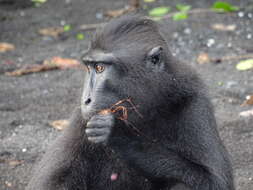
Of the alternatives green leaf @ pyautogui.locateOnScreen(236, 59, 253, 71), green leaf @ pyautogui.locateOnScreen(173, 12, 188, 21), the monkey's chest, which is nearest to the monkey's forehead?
the monkey's chest

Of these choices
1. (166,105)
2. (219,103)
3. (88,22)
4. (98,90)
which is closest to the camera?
(98,90)

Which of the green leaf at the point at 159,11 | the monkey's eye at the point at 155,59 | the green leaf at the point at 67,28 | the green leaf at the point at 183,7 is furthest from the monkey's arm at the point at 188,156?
the green leaf at the point at 67,28

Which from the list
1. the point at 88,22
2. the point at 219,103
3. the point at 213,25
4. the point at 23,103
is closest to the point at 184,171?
the point at 219,103

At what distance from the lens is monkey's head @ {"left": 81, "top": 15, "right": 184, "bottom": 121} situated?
4.63 meters

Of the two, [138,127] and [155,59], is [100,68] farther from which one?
[138,127]

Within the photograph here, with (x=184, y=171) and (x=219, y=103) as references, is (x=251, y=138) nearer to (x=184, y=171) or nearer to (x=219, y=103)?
(x=219, y=103)

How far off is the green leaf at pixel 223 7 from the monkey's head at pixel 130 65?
227 inches

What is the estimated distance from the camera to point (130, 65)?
15.4 feet

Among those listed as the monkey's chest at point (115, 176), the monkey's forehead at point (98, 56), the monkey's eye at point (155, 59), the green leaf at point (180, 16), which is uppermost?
the monkey's forehead at point (98, 56)

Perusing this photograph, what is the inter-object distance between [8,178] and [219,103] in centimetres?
287

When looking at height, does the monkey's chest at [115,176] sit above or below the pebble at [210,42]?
above

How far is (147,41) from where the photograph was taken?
4.82m

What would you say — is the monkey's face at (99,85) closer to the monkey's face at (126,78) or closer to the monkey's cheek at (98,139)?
the monkey's face at (126,78)

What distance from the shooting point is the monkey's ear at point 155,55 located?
473 cm
